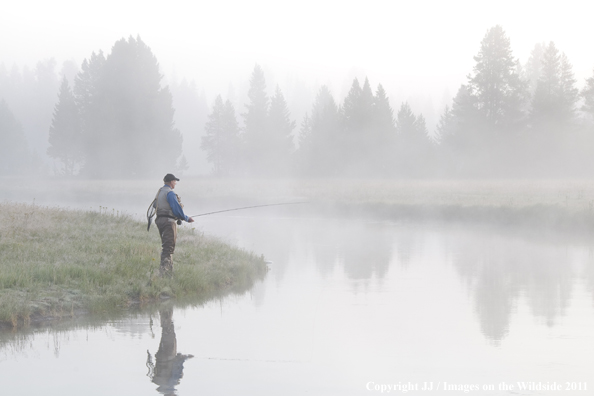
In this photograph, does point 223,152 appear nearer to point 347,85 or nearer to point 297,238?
point 297,238

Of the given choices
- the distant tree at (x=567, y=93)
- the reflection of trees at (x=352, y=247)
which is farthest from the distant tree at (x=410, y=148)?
the reflection of trees at (x=352, y=247)

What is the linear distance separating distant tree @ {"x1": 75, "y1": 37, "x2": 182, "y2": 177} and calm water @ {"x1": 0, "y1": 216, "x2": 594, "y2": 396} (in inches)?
1886

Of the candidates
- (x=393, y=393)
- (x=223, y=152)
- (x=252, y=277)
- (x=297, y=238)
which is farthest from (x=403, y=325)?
(x=223, y=152)

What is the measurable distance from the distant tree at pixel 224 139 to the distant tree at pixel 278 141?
6.17 metres

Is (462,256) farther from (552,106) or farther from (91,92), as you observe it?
(91,92)

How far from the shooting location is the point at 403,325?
9859 millimetres

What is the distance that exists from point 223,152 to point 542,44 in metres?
39.7

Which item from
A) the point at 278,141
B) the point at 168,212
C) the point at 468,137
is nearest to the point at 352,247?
the point at 168,212

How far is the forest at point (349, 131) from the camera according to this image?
54.2m

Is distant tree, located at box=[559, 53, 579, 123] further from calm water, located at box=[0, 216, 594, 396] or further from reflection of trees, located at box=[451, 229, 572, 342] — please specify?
calm water, located at box=[0, 216, 594, 396]

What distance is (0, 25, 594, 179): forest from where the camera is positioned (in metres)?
54.2

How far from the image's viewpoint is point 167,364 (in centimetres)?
769

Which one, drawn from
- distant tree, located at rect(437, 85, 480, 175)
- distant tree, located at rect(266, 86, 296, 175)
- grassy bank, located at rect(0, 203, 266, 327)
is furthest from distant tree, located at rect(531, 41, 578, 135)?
grassy bank, located at rect(0, 203, 266, 327)

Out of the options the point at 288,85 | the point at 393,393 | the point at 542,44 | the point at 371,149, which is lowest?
the point at 393,393
